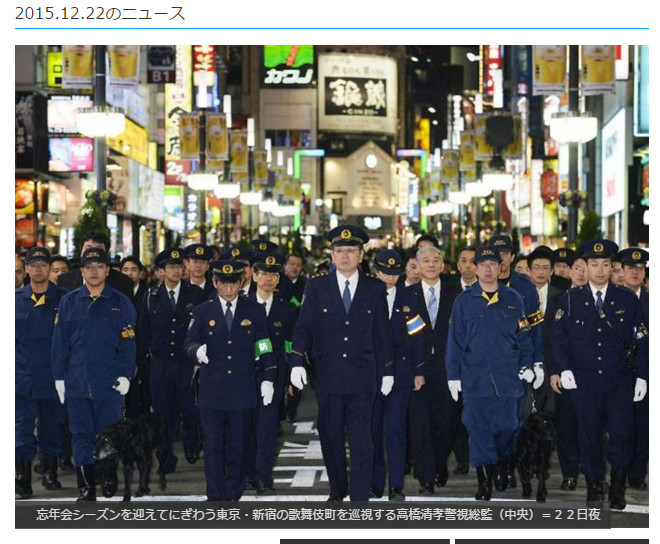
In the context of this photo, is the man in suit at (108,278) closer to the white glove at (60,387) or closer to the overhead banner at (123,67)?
the white glove at (60,387)

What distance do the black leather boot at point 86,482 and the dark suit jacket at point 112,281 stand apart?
294 centimetres

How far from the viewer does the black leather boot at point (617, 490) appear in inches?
447

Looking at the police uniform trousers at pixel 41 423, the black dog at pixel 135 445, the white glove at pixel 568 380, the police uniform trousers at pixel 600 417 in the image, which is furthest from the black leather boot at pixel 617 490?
the police uniform trousers at pixel 41 423

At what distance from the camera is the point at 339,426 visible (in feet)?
37.1

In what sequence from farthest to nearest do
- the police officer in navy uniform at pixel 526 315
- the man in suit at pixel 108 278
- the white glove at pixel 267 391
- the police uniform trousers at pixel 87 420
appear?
the man in suit at pixel 108 278
the police officer in navy uniform at pixel 526 315
the police uniform trousers at pixel 87 420
the white glove at pixel 267 391

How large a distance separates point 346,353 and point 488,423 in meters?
1.57

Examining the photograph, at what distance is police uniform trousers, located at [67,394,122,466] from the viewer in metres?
11.7

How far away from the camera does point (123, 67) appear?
25906 mm

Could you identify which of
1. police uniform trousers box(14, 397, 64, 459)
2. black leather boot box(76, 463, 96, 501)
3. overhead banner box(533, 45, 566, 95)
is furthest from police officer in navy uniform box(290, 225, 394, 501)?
overhead banner box(533, 45, 566, 95)

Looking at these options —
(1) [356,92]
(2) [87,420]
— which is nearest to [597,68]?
(2) [87,420]

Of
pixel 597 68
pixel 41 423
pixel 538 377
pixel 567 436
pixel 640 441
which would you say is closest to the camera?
pixel 538 377

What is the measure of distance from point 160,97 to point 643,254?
55569 mm
